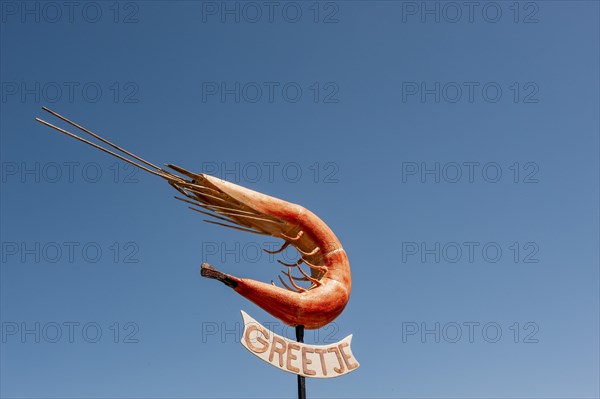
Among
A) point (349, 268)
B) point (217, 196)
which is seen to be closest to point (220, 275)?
point (217, 196)

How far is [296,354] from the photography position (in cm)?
1013

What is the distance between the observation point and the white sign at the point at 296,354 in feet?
32.7

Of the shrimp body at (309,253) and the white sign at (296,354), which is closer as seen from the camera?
the white sign at (296,354)

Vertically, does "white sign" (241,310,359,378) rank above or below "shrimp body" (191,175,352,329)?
below

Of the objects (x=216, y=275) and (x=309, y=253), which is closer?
(x=216, y=275)

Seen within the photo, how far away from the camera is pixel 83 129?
991 cm

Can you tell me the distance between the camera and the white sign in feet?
32.7

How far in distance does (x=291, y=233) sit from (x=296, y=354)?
1952mm

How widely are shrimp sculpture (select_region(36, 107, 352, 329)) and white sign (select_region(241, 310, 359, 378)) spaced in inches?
15.8

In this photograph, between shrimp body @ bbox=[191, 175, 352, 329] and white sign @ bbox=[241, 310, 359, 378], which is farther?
shrimp body @ bbox=[191, 175, 352, 329]

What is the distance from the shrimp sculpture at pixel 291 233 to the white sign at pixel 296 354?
1.32 ft

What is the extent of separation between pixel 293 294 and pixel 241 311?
847 mm

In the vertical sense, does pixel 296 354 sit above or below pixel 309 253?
below

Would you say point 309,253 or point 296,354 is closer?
point 296,354
